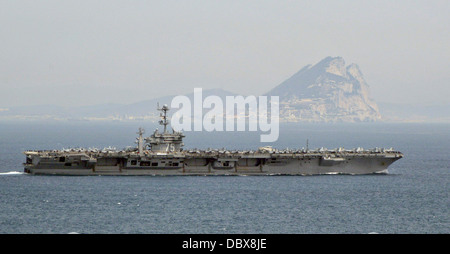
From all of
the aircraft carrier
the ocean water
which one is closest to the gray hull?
the aircraft carrier

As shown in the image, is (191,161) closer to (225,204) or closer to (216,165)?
(216,165)

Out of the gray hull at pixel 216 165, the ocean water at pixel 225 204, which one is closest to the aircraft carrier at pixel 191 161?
the gray hull at pixel 216 165

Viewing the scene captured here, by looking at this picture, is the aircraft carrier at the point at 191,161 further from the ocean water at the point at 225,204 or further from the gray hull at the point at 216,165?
the ocean water at the point at 225,204

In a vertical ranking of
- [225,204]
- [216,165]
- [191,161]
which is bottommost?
[225,204]

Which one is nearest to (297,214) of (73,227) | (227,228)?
(227,228)

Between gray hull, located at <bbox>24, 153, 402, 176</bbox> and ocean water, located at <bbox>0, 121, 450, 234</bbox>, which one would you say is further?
gray hull, located at <bbox>24, 153, 402, 176</bbox>

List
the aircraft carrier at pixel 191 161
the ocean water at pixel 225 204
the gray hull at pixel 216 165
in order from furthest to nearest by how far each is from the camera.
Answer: the gray hull at pixel 216 165 < the aircraft carrier at pixel 191 161 < the ocean water at pixel 225 204

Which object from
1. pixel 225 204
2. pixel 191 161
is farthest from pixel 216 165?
pixel 225 204

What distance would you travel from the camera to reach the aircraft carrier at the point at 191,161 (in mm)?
55750

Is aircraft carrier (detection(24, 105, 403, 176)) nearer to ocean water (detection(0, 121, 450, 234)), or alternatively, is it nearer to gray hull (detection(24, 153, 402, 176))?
gray hull (detection(24, 153, 402, 176))

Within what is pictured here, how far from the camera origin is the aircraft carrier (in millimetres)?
55750

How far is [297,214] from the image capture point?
40.2 meters

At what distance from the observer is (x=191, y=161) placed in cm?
5691
